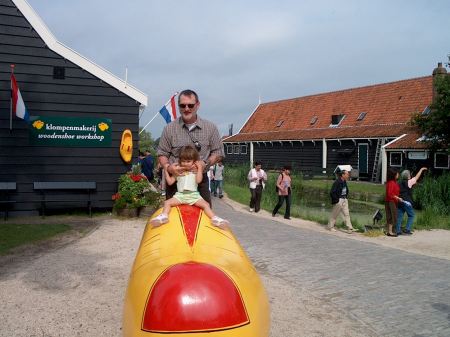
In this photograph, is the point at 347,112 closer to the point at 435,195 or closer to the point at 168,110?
the point at 435,195

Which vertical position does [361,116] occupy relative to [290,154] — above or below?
above

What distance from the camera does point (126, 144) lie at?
1234 centimetres

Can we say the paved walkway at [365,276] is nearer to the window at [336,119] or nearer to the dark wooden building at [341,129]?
the dark wooden building at [341,129]

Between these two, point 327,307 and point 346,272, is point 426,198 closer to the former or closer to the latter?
point 346,272

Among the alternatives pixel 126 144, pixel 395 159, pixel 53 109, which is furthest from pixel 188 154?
pixel 395 159

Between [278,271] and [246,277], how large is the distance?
4.55 metres

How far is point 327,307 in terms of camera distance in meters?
5.57

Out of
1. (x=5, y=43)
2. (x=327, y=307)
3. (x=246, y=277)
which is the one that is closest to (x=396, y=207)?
(x=327, y=307)

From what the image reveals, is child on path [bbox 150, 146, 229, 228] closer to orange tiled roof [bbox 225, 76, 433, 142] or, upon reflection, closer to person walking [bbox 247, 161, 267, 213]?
person walking [bbox 247, 161, 267, 213]

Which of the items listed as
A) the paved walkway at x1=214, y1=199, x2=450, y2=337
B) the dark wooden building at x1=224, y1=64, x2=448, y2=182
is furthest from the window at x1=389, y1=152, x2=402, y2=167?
the paved walkway at x1=214, y1=199, x2=450, y2=337

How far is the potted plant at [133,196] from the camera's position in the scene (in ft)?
39.3

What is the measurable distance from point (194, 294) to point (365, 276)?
198 inches

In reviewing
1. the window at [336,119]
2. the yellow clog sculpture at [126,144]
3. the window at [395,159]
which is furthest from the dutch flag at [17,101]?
the window at [336,119]

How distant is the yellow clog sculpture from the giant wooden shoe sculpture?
368 inches
